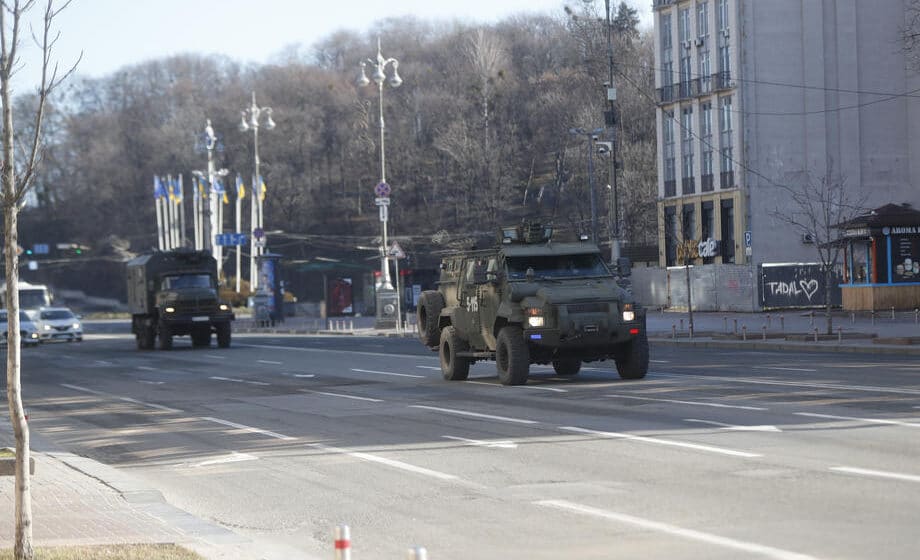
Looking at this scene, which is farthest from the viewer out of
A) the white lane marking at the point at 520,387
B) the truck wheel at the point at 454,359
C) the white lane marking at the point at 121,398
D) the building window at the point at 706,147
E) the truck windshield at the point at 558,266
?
the building window at the point at 706,147

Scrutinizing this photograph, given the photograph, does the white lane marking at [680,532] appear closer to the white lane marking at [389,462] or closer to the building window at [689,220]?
the white lane marking at [389,462]

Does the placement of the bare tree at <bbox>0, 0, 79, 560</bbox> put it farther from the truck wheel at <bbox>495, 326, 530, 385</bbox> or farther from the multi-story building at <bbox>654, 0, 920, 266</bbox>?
the multi-story building at <bbox>654, 0, 920, 266</bbox>

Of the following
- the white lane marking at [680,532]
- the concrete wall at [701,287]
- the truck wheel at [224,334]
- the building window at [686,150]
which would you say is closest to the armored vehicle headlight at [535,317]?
the white lane marking at [680,532]

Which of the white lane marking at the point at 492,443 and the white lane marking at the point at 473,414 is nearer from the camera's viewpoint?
the white lane marking at the point at 492,443

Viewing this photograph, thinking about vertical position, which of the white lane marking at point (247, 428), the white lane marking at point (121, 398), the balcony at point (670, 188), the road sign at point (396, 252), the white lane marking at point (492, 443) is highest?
the balcony at point (670, 188)

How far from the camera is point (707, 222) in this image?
71.5 m

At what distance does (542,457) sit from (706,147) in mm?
59270

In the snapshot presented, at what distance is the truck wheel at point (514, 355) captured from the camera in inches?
926

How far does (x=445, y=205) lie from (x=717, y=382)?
285ft

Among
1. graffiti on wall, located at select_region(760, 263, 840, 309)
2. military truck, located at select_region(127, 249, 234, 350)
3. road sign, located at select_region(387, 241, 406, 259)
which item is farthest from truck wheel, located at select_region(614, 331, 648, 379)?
graffiti on wall, located at select_region(760, 263, 840, 309)

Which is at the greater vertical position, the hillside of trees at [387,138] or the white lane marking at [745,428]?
the hillside of trees at [387,138]

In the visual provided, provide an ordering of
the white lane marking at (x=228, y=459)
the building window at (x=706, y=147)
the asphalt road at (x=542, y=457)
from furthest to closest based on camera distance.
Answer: the building window at (x=706, y=147) → the white lane marking at (x=228, y=459) → the asphalt road at (x=542, y=457)

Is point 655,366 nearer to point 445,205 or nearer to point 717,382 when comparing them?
point 717,382

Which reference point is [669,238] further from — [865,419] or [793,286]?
[865,419]
